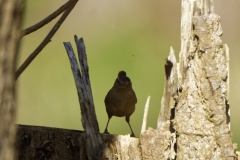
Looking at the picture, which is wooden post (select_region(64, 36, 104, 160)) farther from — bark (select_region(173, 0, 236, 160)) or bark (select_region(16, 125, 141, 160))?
bark (select_region(173, 0, 236, 160))

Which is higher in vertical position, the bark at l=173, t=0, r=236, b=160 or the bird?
the bird

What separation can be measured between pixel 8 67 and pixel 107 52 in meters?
11.1

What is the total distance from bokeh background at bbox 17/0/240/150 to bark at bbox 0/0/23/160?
9.29 metres

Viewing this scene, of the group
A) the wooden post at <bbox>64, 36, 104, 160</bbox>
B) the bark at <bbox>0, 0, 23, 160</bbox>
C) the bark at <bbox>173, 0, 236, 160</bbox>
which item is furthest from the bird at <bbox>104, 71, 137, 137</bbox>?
the bark at <bbox>0, 0, 23, 160</bbox>

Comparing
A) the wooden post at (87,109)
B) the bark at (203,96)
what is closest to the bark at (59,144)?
the wooden post at (87,109)

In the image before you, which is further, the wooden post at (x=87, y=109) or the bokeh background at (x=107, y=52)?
the bokeh background at (x=107, y=52)

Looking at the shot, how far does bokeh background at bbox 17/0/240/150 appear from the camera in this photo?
38.9ft

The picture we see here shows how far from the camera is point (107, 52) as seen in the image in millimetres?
13227

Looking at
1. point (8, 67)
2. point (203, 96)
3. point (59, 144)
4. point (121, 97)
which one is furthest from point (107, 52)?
point (8, 67)

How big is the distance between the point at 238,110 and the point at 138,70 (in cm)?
238

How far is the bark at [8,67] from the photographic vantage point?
6.85 ft

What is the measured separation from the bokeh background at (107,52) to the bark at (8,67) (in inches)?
366

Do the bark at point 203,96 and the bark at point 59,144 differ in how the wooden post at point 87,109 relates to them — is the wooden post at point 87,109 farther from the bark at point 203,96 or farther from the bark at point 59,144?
the bark at point 203,96

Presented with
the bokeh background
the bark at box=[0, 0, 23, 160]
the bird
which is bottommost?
the bark at box=[0, 0, 23, 160]
